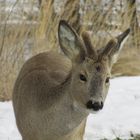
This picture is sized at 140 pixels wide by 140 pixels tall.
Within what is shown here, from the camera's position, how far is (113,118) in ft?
25.8

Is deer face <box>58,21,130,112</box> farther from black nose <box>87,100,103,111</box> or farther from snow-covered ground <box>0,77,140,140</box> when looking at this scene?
snow-covered ground <box>0,77,140,140</box>

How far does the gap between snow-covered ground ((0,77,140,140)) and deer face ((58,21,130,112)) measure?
196 centimetres

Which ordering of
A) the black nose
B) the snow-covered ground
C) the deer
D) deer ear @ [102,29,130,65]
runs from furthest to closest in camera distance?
the snow-covered ground, deer ear @ [102,29,130,65], the deer, the black nose

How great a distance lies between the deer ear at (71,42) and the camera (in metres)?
5.34

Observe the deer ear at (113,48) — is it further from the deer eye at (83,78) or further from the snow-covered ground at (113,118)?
the snow-covered ground at (113,118)

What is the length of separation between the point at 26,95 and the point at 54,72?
1.09 ft

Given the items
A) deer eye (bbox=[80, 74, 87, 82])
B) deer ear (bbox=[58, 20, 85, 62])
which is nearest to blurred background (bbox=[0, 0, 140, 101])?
deer ear (bbox=[58, 20, 85, 62])

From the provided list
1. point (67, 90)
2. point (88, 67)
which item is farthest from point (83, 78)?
point (67, 90)

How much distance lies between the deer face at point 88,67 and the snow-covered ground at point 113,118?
6.42ft

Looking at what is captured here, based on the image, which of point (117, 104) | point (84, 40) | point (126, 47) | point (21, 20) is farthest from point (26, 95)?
point (126, 47)

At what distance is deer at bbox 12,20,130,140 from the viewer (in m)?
5.07

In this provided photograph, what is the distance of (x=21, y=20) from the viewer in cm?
918

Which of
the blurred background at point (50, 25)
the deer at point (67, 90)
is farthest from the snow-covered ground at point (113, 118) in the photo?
the deer at point (67, 90)

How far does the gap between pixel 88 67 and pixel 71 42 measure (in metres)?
0.33
